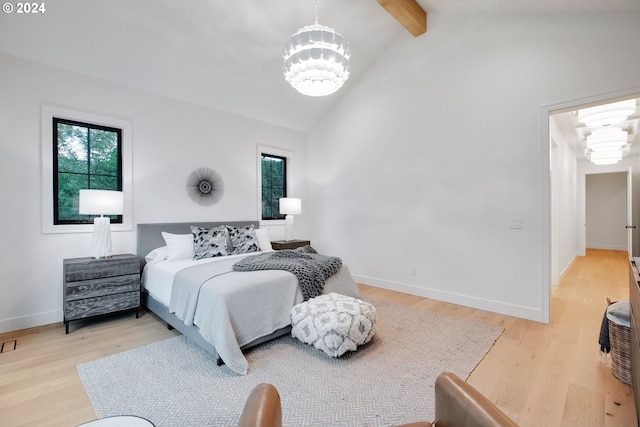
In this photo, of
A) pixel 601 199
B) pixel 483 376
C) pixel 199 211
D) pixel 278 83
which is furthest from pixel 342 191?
pixel 601 199

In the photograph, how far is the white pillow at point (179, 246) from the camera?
353cm

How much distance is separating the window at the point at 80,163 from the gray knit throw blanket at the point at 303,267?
1.97 meters

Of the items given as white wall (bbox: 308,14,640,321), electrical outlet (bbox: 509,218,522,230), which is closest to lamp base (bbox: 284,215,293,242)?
white wall (bbox: 308,14,640,321)

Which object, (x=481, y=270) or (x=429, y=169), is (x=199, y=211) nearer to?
(x=429, y=169)

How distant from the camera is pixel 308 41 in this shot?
8.39 ft

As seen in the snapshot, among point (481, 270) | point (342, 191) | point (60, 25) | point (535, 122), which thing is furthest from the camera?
point (342, 191)

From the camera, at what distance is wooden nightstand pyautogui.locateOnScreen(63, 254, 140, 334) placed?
2.95m

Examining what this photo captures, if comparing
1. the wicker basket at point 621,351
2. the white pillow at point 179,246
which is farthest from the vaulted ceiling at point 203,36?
the wicker basket at point 621,351

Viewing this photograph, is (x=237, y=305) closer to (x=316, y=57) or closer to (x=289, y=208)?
(x=316, y=57)

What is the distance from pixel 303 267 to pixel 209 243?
1416mm

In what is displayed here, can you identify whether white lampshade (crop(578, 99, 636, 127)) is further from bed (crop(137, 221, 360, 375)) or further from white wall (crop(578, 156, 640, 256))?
white wall (crop(578, 156, 640, 256))

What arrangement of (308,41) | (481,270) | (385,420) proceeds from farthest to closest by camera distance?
(481,270), (308,41), (385,420)

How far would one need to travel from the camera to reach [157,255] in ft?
11.9

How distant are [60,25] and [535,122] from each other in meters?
4.96
